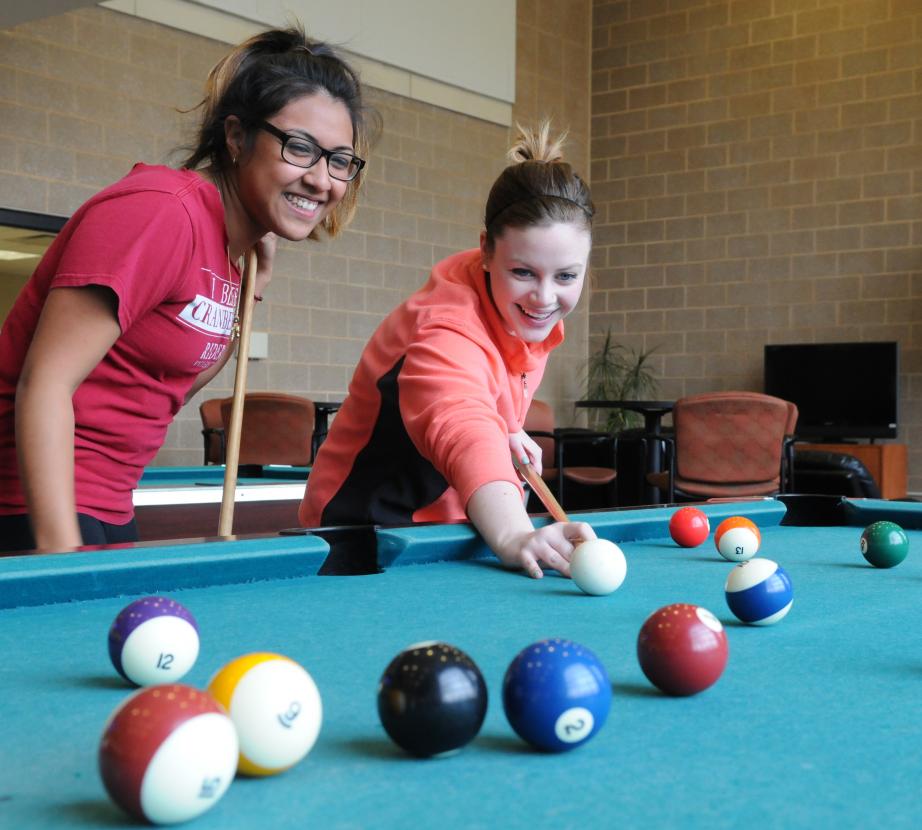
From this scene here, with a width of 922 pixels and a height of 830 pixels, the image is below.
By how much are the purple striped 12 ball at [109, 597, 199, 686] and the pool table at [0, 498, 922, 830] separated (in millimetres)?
23

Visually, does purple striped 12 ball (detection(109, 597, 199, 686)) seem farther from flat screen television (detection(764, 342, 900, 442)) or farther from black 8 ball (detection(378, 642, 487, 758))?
flat screen television (detection(764, 342, 900, 442))

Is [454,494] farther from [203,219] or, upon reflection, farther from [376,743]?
[376,743]

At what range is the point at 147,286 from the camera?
162 centimetres

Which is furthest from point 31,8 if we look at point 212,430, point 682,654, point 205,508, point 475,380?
point 682,654

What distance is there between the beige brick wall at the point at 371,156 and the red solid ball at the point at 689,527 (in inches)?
151

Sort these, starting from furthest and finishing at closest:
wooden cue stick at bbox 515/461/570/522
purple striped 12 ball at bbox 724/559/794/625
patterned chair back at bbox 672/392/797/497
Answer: patterned chair back at bbox 672/392/797/497
wooden cue stick at bbox 515/461/570/522
purple striped 12 ball at bbox 724/559/794/625

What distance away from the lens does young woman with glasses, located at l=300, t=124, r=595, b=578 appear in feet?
6.04

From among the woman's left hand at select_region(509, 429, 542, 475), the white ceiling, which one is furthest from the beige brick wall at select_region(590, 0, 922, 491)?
the woman's left hand at select_region(509, 429, 542, 475)

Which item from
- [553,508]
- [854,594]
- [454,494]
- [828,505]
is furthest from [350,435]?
[828,505]

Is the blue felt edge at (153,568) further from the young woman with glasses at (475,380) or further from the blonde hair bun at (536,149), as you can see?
the blonde hair bun at (536,149)

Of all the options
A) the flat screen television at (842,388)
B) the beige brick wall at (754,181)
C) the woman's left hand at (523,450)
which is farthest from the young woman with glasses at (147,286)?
the beige brick wall at (754,181)

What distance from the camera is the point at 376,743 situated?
0.86 meters

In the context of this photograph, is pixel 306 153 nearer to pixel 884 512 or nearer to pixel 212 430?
pixel 884 512

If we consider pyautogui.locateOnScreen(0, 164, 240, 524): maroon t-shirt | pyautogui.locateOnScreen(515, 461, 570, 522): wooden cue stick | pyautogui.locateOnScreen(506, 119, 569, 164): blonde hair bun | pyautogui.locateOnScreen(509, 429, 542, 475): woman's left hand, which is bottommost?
pyautogui.locateOnScreen(515, 461, 570, 522): wooden cue stick
